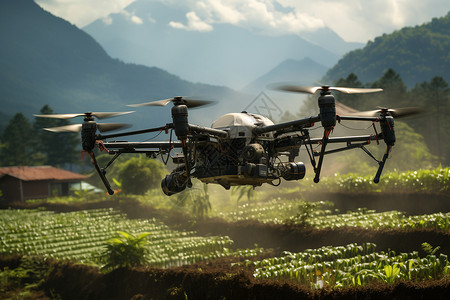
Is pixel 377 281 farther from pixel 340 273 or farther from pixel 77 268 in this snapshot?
pixel 77 268

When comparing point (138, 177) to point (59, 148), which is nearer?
point (138, 177)

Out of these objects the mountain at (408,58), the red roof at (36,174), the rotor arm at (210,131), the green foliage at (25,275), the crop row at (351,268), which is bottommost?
the green foliage at (25,275)

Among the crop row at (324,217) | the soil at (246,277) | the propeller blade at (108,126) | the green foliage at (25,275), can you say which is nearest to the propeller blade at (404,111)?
the soil at (246,277)

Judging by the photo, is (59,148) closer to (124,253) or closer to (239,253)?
(124,253)

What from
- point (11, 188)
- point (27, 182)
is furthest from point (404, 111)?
point (11, 188)

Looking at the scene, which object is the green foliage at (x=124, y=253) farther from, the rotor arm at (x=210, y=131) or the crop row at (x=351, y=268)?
the rotor arm at (x=210, y=131)
